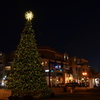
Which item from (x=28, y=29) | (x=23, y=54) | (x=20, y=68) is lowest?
(x=20, y=68)

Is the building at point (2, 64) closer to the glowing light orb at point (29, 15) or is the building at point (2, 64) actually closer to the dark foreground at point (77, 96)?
the dark foreground at point (77, 96)

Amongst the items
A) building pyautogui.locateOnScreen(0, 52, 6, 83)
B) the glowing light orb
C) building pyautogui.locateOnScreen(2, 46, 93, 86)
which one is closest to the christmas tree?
the glowing light orb

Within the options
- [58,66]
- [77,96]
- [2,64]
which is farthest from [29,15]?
[2,64]

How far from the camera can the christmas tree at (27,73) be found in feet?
60.6

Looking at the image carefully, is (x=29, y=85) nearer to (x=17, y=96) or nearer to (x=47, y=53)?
(x=17, y=96)

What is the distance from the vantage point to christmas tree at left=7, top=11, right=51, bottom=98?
18.5 metres

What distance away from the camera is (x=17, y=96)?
1784 centimetres

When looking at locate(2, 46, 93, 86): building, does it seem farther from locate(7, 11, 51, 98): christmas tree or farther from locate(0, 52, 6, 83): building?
locate(7, 11, 51, 98): christmas tree

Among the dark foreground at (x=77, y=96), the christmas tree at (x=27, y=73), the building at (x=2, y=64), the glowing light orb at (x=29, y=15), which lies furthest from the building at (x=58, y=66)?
the christmas tree at (x=27, y=73)

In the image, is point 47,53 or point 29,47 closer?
point 29,47

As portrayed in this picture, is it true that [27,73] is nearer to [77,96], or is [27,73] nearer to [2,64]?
[77,96]

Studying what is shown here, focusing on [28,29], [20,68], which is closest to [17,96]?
[20,68]

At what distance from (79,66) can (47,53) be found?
1052 inches

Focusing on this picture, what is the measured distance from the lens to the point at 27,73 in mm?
18766
